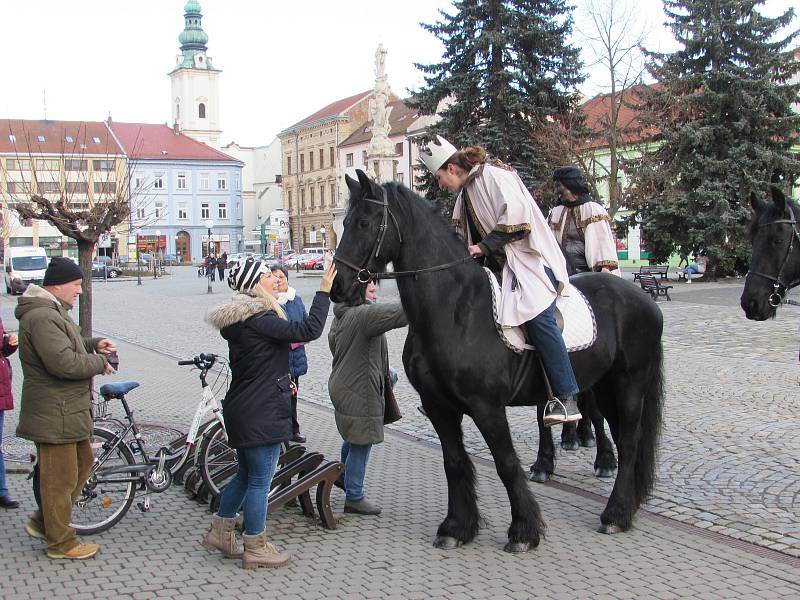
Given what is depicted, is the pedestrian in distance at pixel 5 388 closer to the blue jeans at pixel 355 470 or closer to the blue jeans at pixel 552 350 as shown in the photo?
the blue jeans at pixel 355 470

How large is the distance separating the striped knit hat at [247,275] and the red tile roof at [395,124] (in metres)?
71.4

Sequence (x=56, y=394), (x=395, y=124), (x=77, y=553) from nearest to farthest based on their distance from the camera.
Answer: (x=56, y=394) → (x=77, y=553) → (x=395, y=124)

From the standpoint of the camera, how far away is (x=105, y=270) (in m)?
55.2

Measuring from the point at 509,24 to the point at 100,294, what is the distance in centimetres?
2246

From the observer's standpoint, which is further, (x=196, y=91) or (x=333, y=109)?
(x=196, y=91)

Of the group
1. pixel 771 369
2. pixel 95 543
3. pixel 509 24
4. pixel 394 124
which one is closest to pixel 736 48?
pixel 509 24

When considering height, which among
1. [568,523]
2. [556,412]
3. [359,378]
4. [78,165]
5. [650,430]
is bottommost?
[568,523]

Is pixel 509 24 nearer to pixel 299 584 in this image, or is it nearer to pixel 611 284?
pixel 611 284

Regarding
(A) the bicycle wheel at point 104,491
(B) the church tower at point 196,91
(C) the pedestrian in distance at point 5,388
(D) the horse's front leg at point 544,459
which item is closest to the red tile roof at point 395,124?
(B) the church tower at point 196,91

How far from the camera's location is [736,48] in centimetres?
3578

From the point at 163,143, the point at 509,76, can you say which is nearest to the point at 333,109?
the point at 163,143

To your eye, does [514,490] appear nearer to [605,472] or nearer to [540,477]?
[540,477]

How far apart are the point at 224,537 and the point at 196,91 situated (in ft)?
384

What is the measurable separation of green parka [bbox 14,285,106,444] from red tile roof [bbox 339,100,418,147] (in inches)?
2816
